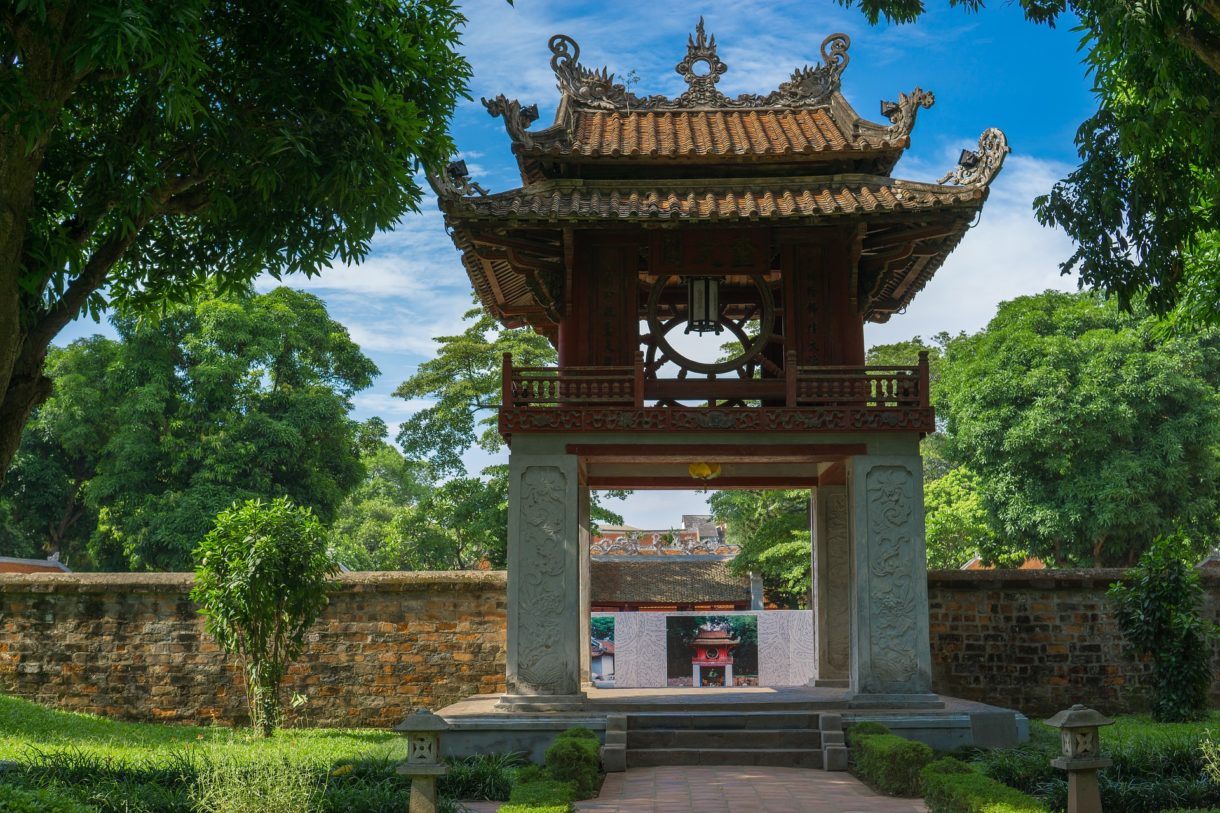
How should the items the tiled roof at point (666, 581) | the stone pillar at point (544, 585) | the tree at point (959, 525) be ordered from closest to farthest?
the stone pillar at point (544, 585), the tree at point (959, 525), the tiled roof at point (666, 581)

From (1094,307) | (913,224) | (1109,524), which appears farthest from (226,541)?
(1094,307)

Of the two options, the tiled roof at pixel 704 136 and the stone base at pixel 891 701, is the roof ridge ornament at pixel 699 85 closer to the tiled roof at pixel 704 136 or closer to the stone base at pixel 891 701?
the tiled roof at pixel 704 136

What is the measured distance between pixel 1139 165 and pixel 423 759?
24.9ft

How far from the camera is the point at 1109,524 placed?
24000 mm

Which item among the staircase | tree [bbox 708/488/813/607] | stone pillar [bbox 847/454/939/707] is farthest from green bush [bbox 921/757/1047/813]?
tree [bbox 708/488/813/607]

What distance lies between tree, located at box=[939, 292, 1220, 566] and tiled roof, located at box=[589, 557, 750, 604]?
773cm

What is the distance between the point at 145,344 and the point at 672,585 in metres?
15.0

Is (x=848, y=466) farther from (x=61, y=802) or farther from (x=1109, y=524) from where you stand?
(x=1109, y=524)

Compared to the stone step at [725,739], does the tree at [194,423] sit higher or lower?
higher

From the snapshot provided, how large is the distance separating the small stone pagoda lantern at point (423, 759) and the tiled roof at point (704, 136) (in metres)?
8.04

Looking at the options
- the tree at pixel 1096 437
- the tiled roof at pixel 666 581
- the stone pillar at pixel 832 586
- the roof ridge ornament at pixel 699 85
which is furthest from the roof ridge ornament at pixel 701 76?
the tiled roof at pixel 666 581

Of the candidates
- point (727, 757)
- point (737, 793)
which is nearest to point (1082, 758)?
point (737, 793)

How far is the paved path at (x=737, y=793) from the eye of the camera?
905 centimetres

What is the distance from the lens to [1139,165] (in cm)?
971
